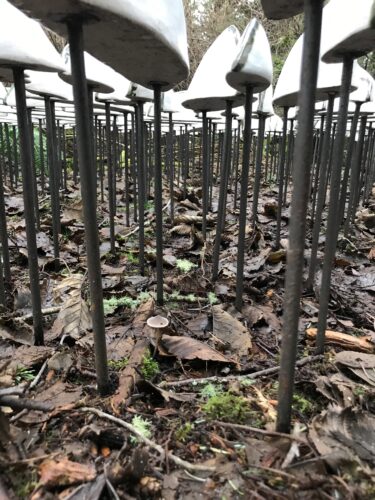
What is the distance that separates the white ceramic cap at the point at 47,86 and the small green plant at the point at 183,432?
2214 mm

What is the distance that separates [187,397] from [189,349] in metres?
0.28

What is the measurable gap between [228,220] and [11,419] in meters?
3.29

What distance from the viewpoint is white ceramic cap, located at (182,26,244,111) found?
6.72 feet

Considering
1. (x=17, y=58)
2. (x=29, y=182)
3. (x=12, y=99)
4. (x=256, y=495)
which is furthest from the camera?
(x=12, y=99)

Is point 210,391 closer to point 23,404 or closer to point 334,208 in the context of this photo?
point 23,404

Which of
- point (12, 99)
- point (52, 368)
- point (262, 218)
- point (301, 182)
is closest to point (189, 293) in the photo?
point (52, 368)

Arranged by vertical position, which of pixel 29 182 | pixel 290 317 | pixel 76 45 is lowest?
pixel 290 317

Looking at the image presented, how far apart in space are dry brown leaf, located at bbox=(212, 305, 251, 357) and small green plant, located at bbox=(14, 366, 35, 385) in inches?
28.2

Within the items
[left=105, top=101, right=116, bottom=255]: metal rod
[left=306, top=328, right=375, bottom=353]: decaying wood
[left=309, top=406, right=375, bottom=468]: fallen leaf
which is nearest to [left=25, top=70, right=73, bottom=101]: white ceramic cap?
[left=105, top=101, right=116, bottom=255]: metal rod

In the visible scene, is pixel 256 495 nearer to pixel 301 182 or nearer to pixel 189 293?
pixel 301 182

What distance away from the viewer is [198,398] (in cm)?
123

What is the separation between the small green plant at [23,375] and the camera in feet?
4.33

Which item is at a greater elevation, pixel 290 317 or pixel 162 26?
pixel 162 26

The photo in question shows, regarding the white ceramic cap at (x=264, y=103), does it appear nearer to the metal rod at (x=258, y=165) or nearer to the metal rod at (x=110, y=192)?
the metal rod at (x=258, y=165)
